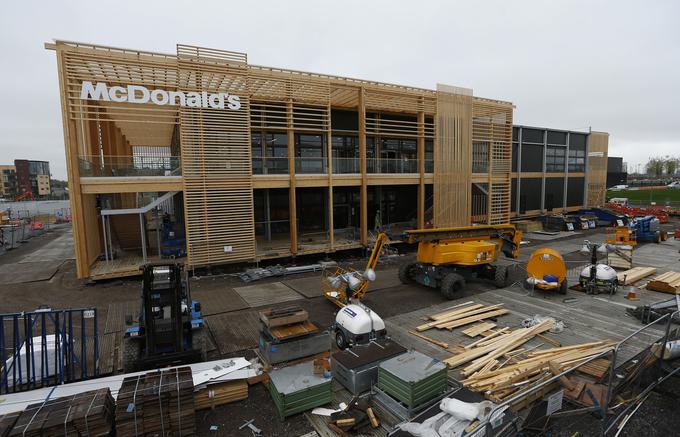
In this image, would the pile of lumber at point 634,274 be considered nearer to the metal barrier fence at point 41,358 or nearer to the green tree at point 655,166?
the metal barrier fence at point 41,358

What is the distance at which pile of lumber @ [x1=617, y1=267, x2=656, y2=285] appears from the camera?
1425 centimetres

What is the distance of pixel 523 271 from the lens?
16.5 meters

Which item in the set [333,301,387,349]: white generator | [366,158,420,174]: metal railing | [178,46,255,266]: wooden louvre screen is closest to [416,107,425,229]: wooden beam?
[366,158,420,174]: metal railing

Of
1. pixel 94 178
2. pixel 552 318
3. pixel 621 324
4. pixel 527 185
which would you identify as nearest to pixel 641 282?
pixel 621 324

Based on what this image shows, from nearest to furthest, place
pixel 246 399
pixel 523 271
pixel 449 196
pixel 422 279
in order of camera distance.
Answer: pixel 246 399 → pixel 422 279 → pixel 523 271 → pixel 449 196

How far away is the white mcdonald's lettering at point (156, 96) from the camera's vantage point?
45.6 feet

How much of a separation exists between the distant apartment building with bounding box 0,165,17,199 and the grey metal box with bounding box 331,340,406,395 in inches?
4672

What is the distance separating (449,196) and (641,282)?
398 inches

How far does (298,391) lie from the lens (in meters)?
6.30

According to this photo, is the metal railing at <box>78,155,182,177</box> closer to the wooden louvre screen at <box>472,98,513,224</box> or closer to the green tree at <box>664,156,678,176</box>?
the wooden louvre screen at <box>472,98,513,224</box>

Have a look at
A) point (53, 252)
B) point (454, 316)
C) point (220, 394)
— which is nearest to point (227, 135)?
point (220, 394)

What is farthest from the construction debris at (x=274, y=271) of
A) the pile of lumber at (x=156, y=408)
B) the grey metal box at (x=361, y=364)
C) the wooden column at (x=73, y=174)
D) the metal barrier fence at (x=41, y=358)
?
the pile of lumber at (x=156, y=408)

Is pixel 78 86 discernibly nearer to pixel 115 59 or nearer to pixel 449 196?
pixel 115 59

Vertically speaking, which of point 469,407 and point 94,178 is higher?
point 94,178
